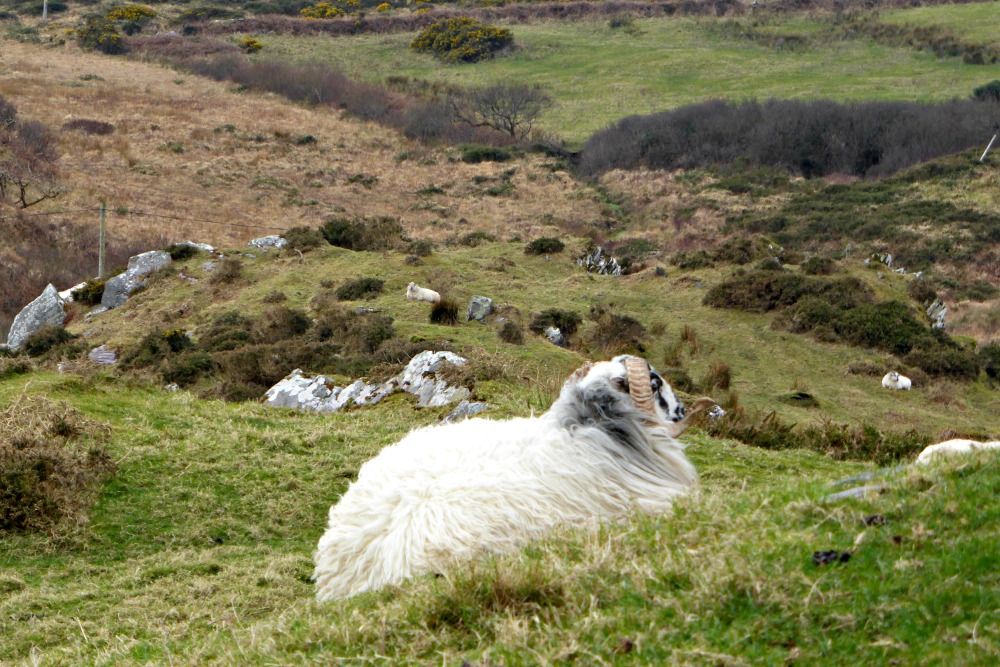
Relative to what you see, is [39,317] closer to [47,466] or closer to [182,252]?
[182,252]

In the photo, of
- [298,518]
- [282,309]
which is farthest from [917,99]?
[298,518]

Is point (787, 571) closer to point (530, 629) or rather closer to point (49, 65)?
point (530, 629)

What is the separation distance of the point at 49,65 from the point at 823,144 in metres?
42.7

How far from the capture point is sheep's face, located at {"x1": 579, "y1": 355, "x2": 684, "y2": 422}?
21.4 ft

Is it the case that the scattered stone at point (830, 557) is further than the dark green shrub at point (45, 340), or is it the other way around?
the dark green shrub at point (45, 340)

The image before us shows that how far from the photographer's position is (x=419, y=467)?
616 cm

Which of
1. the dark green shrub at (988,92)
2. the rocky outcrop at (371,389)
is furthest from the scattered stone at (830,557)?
the dark green shrub at (988,92)

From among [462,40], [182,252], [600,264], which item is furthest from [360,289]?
[462,40]

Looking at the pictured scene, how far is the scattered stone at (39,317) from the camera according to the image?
23016 mm

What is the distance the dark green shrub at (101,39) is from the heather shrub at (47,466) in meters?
61.0

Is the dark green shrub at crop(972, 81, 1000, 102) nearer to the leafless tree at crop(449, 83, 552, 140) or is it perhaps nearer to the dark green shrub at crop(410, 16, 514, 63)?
the leafless tree at crop(449, 83, 552, 140)

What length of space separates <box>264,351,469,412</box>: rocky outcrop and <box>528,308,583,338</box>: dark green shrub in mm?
6164

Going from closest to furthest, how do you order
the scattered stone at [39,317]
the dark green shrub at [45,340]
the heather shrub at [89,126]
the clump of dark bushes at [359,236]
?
the dark green shrub at [45,340]
the scattered stone at [39,317]
the clump of dark bushes at [359,236]
the heather shrub at [89,126]

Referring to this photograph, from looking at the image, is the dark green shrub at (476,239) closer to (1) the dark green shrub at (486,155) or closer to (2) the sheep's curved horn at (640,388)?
(1) the dark green shrub at (486,155)
